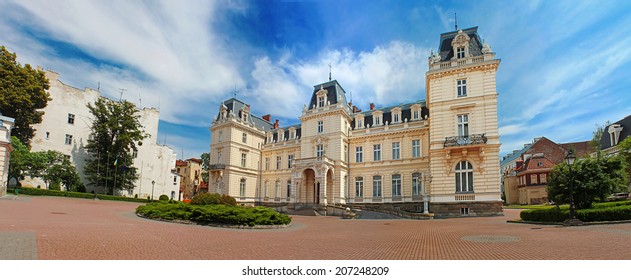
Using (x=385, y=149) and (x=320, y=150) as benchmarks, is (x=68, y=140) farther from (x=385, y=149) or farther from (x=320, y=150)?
(x=385, y=149)

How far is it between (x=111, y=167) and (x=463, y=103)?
45.2m

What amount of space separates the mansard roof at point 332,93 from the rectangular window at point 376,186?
33.8ft

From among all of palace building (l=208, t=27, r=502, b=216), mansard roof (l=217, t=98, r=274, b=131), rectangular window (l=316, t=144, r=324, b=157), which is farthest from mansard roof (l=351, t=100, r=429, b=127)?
mansard roof (l=217, t=98, r=274, b=131)

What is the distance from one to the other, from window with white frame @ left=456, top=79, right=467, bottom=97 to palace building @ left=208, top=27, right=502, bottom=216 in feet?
0.33

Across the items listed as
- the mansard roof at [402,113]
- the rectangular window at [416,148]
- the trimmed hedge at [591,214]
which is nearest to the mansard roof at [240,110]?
the mansard roof at [402,113]

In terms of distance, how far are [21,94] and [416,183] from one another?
1743 inches

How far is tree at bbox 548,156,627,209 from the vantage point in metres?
19.5

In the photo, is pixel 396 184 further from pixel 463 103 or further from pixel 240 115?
pixel 240 115

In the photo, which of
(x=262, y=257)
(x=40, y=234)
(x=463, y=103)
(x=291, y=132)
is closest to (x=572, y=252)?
(x=262, y=257)

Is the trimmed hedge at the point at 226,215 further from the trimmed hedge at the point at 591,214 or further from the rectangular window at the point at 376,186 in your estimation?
the rectangular window at the point at 376,186

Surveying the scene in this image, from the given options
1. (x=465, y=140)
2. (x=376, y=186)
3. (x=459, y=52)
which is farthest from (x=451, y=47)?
(x=376, y=186)

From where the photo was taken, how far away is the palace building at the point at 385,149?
107ft

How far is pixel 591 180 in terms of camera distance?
1958cm

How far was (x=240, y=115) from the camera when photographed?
50906mm
